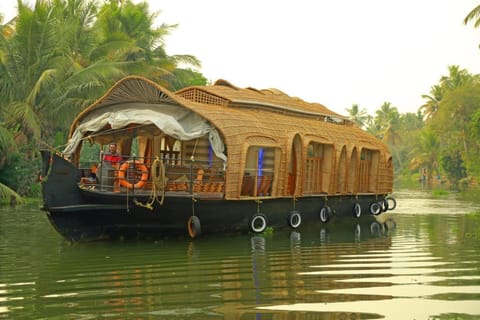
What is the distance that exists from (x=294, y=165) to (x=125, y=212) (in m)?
3.96

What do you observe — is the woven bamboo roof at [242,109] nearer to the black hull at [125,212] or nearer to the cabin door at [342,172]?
the cabin door at [342,172]

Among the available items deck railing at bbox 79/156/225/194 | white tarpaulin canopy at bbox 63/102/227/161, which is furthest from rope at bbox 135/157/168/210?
white tarpaulin canopy at bbox 63/102/227/161

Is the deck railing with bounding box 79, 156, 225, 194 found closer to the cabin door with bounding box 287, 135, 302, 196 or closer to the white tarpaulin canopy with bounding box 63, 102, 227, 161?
the white tarpaulin canopy with bounding box 63, 102, 227, 161

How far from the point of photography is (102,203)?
8875 mm

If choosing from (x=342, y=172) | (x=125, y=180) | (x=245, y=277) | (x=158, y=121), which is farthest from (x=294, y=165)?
(x=245, y=277)

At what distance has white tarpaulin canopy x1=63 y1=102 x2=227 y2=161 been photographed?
9758mm

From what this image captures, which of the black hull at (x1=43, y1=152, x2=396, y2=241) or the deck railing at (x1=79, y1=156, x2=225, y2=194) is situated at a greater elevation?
the deck railing at (x1=79, y1=156, x2=225, y2=194)

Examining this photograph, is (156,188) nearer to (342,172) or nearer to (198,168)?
(198,168)

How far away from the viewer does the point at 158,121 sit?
9766 mm

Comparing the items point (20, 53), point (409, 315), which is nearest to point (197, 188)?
point (409, 315)

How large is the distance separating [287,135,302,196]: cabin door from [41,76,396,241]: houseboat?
19mm

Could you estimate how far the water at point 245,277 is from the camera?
4.81 meters

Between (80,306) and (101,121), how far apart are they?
5648mm

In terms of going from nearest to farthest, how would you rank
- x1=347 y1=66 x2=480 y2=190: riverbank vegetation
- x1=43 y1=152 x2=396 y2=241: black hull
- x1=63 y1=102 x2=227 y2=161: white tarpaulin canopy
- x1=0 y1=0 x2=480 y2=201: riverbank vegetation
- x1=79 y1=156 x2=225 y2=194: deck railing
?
1. x1=43 y1=152 x2=396 y2=241: black hull
2. x1=79 y1=156 x2=225 y2=194: deck railing
3. x1=63 y1=102 x2=227 y2=161: white tarpaulin canopy
4. x1=0 y1=0 x2=480 y2=201: riverbank vegetation
5. x1=347 y1=66 x2=480 y2=190: riverbank vegetation
